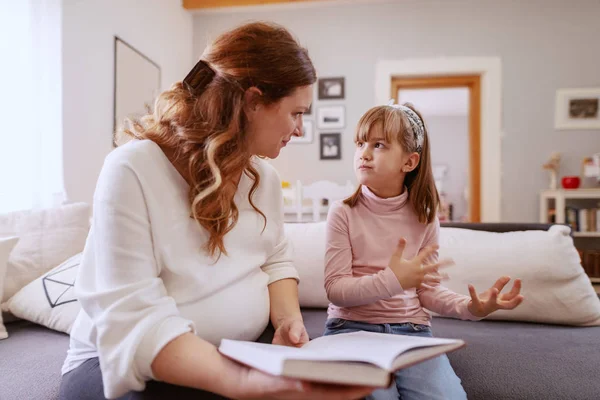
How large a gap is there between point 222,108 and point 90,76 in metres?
2.31

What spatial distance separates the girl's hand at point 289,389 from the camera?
0.60 meters

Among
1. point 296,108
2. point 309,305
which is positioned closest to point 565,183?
point 309,305

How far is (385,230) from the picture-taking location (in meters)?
1.26

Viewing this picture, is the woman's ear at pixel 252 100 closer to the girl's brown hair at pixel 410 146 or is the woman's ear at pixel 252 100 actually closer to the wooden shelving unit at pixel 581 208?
the girl's brown hair at pixel 410 146

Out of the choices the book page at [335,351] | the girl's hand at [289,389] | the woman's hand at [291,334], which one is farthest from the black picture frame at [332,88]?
the girl's hand at [289,389]

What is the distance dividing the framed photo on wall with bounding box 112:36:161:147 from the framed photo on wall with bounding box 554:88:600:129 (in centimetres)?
351

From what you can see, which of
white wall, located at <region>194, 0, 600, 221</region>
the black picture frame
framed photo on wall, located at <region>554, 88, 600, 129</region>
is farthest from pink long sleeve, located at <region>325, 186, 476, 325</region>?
framed photo on wall, located at <region>554, 88, 600, 129</region>

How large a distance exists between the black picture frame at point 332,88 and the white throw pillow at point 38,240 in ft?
10.3

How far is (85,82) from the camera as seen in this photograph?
2.74 metres

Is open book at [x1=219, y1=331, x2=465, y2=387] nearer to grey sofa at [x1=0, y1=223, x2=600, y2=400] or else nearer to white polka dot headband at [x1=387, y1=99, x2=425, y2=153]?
grey sofa at [x1=0, y1=223, x2=600, y2=400]

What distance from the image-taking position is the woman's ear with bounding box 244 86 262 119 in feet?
2.84

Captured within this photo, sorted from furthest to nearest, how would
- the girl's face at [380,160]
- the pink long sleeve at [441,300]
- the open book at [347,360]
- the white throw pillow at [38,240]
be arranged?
the white throw pillow at [38,240] < the girl's face at [380,160] < the pink long sleeve at [441,300] < the open book at [347,360]

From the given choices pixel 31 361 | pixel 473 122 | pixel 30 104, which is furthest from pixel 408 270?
pixel 473 122

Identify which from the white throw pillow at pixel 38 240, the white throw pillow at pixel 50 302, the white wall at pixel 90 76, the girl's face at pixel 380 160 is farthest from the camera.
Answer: the white wall at pixel 90 76
